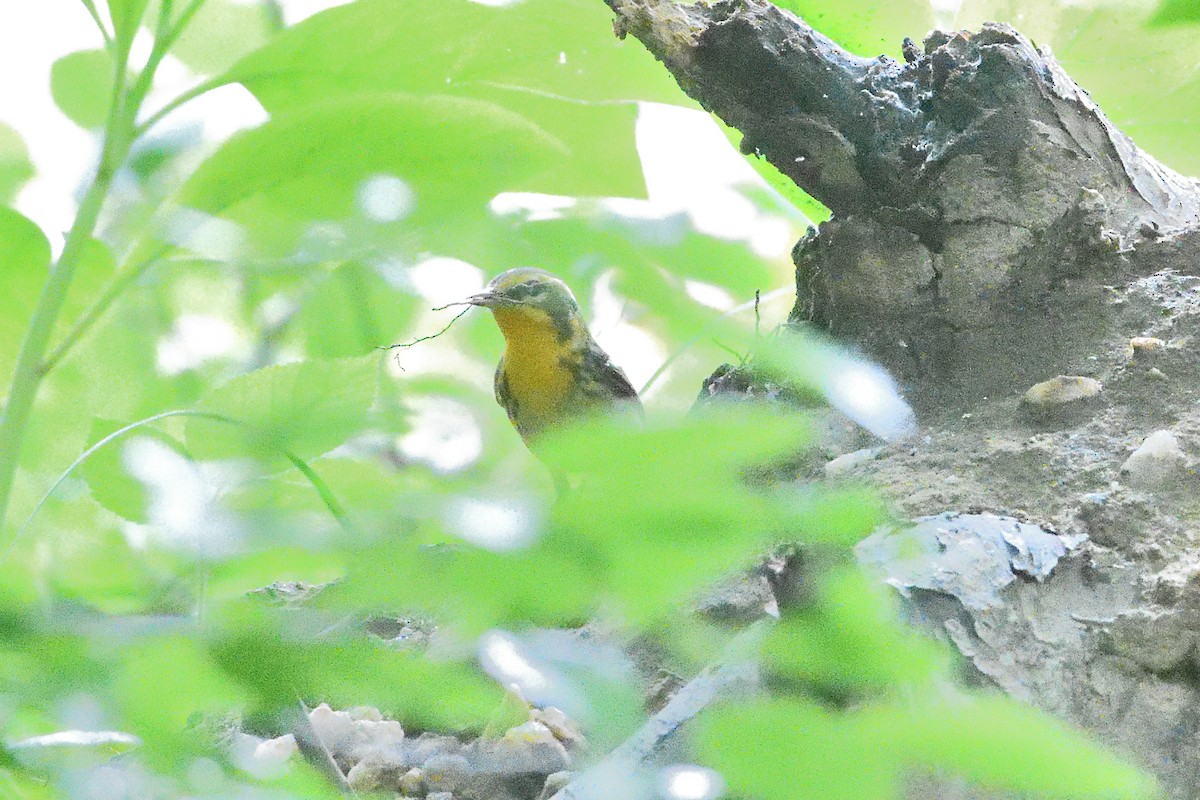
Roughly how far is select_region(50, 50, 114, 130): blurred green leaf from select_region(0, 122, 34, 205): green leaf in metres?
0.03

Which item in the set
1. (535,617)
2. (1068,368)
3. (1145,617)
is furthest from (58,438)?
(1068,368)

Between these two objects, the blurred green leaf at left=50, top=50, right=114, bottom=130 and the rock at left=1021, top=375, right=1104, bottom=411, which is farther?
the rock at left=1021, top=375, right=1104, bottom=411

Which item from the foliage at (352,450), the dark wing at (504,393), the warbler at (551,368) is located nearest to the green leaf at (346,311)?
the foliage at (352,450)

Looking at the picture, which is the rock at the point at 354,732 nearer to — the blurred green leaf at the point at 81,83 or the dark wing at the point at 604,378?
the blurred green leaf at the point at 81,83

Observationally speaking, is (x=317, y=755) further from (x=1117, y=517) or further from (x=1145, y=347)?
(x=1145, y=347)

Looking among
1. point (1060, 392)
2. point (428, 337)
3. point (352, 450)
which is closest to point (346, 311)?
point (428, 337)

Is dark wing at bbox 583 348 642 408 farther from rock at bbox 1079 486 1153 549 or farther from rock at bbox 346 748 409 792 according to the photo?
rock at bbox 346 748 409 792

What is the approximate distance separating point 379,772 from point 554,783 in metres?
0.06

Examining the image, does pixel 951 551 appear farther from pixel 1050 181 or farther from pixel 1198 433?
pixel 1050 181

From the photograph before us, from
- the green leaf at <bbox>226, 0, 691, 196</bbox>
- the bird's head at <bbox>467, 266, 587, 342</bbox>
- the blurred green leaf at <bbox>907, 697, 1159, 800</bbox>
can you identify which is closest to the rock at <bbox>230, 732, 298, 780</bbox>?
the blurred green leaf at <bbox>907, 697, 1159, 800</bbox>

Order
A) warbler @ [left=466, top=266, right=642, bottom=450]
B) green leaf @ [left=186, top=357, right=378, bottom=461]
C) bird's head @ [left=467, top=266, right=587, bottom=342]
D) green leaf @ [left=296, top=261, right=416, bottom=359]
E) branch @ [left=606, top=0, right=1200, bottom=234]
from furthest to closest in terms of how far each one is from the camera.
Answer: warbler @ [left=466, top=266, right=642, bottom=450]
bird's head @ [left=467, top=266, right=587, bottom=342]
branch @ [left=606, top=0, right=1200, bottom=234]
green leaf @ [left=296, top=261, right=416, bottom=359]
green leaf @ [left=186, top=357, right=378, bottom=461]

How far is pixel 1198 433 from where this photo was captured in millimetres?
548

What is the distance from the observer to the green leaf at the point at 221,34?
484mm

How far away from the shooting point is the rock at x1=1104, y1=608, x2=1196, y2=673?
443 millimetres
